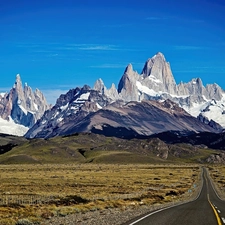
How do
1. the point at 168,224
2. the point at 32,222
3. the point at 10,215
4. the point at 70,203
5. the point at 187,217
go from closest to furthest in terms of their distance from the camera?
1. the point at 168,224
2. the point at 32,222
3. the point at 187,217
4. the point at 10,215
5. the point at 70,203

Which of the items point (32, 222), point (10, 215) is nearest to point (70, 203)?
point (10, 215)

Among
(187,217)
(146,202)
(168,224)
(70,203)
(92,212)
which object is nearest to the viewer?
(168,224)

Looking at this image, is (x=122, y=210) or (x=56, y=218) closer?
(x=56, y=218)

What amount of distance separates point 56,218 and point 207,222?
13.1m

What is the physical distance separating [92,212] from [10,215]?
840 cm

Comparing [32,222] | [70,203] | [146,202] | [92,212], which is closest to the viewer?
[32,222]

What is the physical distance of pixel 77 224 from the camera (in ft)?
101

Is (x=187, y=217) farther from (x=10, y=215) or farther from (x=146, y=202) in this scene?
(x=146, y=202)

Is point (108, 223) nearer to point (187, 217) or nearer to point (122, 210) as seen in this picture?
point (187, 217)

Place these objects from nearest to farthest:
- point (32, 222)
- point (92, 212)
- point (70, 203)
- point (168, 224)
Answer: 1. point (168, 224)
2. point (32, 222)
3. point (92, 212)
4. point (70, 203)

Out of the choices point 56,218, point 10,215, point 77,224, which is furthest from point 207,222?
point 10,215

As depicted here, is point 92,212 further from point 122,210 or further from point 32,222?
point 32,222

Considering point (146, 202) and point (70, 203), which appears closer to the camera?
point (70, 203)

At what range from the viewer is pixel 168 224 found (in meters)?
29.1
